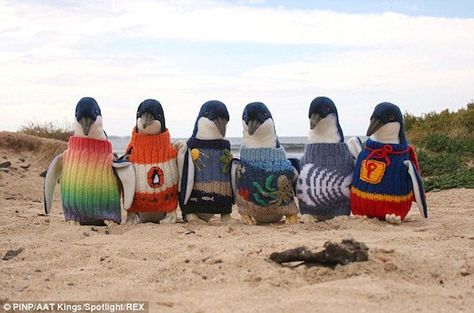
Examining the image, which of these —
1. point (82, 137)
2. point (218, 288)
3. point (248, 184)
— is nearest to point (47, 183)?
point (82, 137)

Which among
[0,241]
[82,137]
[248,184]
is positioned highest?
[82,137]

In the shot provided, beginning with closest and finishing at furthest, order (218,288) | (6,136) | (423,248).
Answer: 1. (218,288)
2. (423,248)
3. (6,136)

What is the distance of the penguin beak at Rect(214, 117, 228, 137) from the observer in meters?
6.65

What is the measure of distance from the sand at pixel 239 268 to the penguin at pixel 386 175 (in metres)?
0.16

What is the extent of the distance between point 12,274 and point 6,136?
27.2 feet

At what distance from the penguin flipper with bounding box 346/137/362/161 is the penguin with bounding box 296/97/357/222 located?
0.07 m

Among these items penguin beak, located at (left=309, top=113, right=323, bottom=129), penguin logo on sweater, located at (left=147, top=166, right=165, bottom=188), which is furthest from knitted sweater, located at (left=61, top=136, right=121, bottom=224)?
penguin beak, located at (left=309, top=113, right=323, bottom=129)

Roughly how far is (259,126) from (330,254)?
8.17 feet

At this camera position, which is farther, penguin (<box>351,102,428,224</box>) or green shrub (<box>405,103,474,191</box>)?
green shrub (<box>405,103,474,191</box>)

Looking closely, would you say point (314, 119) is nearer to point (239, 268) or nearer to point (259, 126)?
point (259, 126)

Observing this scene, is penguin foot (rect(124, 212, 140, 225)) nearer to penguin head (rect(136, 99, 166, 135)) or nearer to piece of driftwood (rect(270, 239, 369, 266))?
penguin head (rect(136, 99, 166, 135))

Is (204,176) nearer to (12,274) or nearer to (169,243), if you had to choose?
(169,243)

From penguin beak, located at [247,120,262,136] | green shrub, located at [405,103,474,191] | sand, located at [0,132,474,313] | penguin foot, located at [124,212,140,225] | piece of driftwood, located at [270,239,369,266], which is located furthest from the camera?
green shrub, located at [405,103,474,191]

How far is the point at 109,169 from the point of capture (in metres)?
6.64
